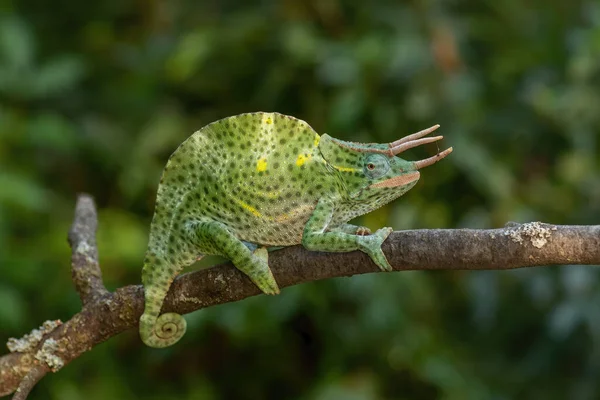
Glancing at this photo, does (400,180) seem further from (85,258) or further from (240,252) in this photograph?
(85,258)

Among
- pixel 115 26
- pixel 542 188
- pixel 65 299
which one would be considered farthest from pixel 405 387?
pixel 115 26

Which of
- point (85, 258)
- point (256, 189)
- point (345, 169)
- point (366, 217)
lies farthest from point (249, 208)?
point (366, 217)

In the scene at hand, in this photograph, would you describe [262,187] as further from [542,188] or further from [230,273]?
[542,188]

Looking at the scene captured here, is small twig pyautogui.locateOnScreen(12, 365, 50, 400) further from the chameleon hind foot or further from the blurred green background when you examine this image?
the blurred green background

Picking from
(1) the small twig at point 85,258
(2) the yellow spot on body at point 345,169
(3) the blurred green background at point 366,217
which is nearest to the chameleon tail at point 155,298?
(1) the small twig at point 85,258

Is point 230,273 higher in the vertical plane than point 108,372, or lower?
higher

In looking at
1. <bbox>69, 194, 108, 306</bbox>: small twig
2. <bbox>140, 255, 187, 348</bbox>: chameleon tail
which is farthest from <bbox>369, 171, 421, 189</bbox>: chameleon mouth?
<bbox>69, 194, 108, 306</bbox>: small twig
